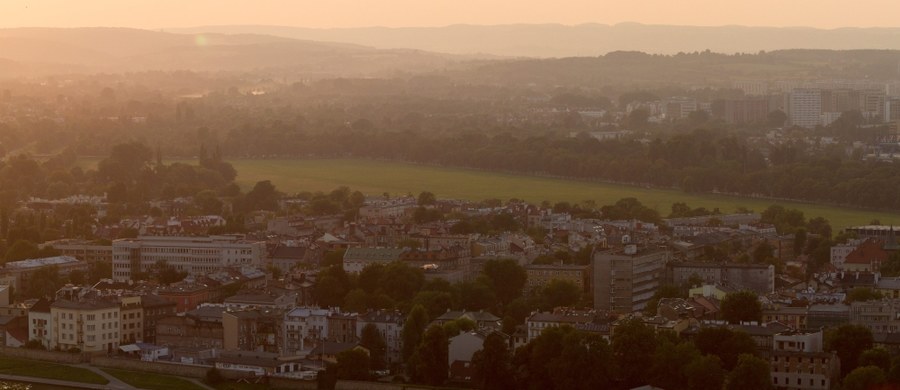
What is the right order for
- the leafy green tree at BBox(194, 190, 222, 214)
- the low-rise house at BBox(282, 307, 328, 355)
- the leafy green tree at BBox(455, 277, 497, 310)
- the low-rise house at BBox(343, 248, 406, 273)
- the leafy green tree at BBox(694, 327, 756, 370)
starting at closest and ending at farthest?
the leafy green tree at BBox(694, 327, 756, 370) → the low-rise house at BBox(282, 307, 328, 355) → the leafy green tree at BBox(455, 277, 497, 310) → the low-rise house at BBox(343, 248, 406, 273) → the leafy green tree at BBox(194, 190, 222, 214)

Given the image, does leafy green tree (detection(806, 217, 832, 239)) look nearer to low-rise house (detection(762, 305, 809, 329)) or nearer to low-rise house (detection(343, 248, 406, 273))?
low-rise house (detection(343, 248, 406, 273))

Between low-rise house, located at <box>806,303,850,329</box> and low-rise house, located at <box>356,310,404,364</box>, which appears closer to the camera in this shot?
low-rise house, located at <box>356,310,404,364</box>

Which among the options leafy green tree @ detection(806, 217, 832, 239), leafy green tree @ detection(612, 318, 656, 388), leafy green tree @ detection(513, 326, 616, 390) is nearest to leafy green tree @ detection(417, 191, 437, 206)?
leafy green tree @ detection(806, 217, 832, 239)

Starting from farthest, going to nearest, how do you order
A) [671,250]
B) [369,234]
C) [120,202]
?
1. [120,202]
2. [369,234]
3. [671,250]

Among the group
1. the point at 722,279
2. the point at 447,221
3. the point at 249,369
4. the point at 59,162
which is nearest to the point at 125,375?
the point at 249,369

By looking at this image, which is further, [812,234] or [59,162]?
[59,162]

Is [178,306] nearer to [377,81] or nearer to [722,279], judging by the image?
[722,279]

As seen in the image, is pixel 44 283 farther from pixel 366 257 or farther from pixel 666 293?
pixel 666 293
